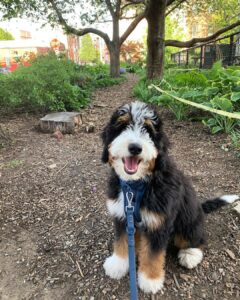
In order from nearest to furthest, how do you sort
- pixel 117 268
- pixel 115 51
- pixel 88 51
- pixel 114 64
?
pixel 117 268, pixel 114 64, pixel 115 51, pixel 88 51

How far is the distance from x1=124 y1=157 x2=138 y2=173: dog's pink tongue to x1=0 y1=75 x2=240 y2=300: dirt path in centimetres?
108

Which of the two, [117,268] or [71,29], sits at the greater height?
[71,29]

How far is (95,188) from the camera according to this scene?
3609mm

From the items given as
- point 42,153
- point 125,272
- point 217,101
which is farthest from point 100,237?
point 217,101

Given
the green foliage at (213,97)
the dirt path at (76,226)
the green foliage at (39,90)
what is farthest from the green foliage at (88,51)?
Answer: the dirt path at (76,226)

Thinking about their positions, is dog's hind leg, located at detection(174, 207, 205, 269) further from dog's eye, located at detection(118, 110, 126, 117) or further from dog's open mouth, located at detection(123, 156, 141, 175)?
dog's eye, located at detection(118, 110, 126, 117)

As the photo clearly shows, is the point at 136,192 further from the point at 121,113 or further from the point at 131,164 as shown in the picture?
the point at 121,113

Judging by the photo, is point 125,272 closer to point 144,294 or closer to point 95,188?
point 144,294

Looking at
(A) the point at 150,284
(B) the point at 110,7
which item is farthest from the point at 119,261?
Answer: (B) the point at 110,7

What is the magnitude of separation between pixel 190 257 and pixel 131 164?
1114mm

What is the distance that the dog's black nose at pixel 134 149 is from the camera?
1746mm

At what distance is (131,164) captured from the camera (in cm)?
186

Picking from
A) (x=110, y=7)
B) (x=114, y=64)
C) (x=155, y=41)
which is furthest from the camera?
(x=114, y=64)

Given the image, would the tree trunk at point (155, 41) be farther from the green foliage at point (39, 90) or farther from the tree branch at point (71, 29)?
the tree branch at point (71, 29)
